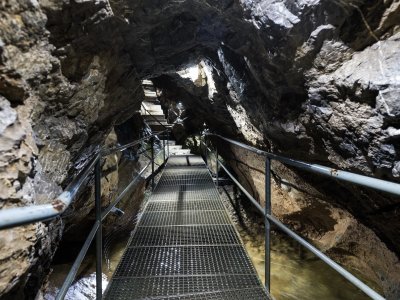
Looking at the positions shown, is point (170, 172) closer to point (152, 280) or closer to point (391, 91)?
point (152, 280)

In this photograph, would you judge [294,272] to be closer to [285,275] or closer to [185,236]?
[285,275]

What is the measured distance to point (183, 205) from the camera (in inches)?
192

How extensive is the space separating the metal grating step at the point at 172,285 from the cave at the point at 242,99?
0.62 metres

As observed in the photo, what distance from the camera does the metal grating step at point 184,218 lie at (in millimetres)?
4070

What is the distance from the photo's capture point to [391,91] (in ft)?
6.13

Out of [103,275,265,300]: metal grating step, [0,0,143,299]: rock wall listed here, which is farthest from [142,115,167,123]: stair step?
[103,275,265,300]: metal grating step

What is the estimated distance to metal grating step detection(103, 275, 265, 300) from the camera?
2424 millimetres

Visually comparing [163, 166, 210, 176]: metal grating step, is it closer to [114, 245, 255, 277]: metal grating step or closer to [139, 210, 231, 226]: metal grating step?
[139, 210, 231, 226]: metal grating step

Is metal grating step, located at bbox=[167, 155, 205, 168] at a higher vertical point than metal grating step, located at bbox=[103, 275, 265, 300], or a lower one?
higher

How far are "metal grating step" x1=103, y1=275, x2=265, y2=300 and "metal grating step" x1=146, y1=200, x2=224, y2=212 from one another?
1.98m

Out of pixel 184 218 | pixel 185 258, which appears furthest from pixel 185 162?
pixel 185 258

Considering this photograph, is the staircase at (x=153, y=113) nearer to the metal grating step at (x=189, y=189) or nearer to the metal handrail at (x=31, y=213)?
the metal grating step at (x=189, y=189)

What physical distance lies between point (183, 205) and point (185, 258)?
1.79 m

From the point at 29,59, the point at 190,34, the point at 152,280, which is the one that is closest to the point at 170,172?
the point at 190,34
